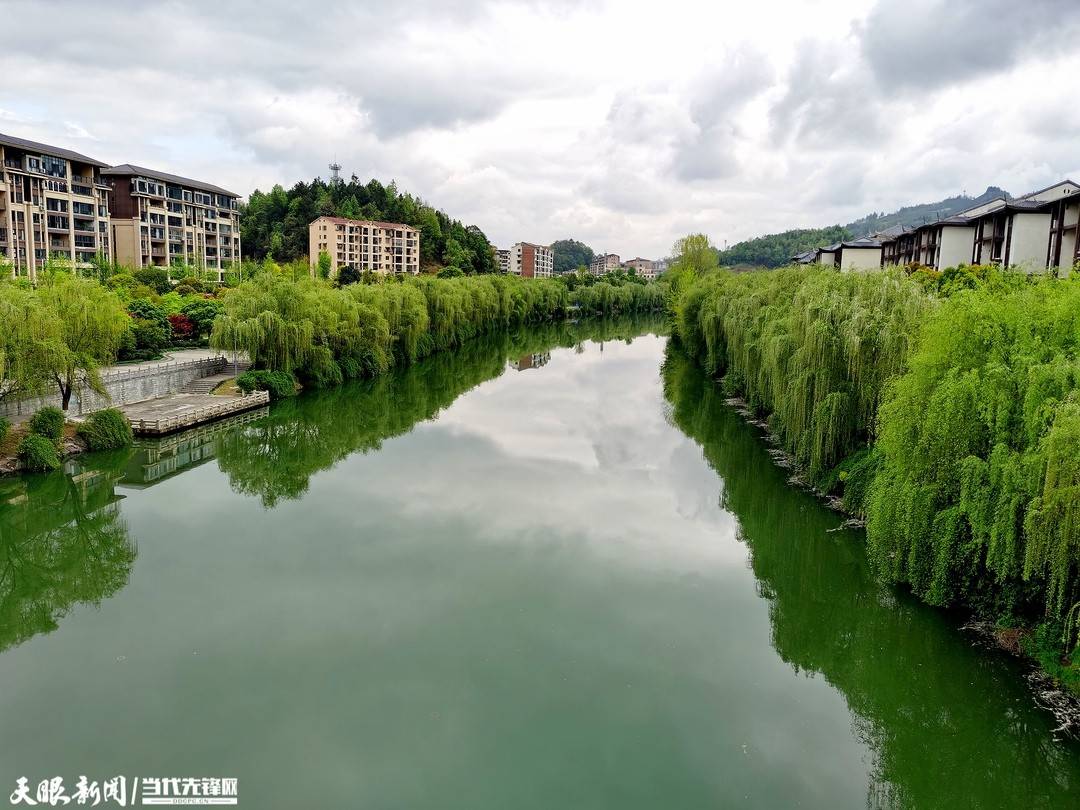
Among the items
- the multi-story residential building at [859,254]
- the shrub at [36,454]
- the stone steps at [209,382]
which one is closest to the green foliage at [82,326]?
the shrub at [36,454]

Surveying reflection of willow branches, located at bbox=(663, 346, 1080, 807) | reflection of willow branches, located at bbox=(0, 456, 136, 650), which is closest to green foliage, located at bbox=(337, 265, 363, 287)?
reflection of willow branches, located at bbox=(0, 456, 136, 650)

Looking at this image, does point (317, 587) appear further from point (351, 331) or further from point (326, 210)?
point (326, 210)

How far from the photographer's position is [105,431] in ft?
55.2

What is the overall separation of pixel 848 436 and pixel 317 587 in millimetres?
8767

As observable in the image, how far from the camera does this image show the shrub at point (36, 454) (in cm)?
1485

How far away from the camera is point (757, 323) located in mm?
19906

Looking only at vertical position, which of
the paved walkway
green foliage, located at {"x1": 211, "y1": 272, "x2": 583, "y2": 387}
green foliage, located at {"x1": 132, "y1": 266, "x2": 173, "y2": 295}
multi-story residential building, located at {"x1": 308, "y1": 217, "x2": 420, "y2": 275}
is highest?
multi-story residential building, located at {"x1": 308, "y1": 217, "x2": 420, "y2": 275}

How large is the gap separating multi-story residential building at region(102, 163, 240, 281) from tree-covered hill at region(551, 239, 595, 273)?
9104 cm

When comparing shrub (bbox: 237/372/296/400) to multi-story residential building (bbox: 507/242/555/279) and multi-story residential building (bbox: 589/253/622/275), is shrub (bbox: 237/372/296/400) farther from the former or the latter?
multi-story residential building (bbox: 589/253/622/275)

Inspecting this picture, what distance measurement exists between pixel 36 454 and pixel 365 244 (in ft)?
176

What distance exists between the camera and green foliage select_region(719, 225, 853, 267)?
8825 cm

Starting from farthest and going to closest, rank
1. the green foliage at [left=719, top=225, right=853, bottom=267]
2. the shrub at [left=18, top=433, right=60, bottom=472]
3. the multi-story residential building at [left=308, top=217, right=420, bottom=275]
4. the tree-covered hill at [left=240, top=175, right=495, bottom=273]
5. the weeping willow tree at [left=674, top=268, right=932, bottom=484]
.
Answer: the green foliage at [left=719, top=225, right=853, bottom=267] < the tree-covered hill at [left=240, top=175, right=495, bottom=273] < the multi-story residential building at [left=308, top=217, right=420, bottom=275] < the shrub at [left=18, top=433, right=60, bottom=472] < the weeping willow tree at [left=674, top=268, right=932, bottom=484]

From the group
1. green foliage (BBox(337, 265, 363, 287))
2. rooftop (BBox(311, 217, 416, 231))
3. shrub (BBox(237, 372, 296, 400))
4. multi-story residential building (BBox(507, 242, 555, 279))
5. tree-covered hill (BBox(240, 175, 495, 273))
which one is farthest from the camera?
multi-story residential building (BBox(507, 242, 555, 279))

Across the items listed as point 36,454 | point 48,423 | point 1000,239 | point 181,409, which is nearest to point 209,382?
point 181,409
